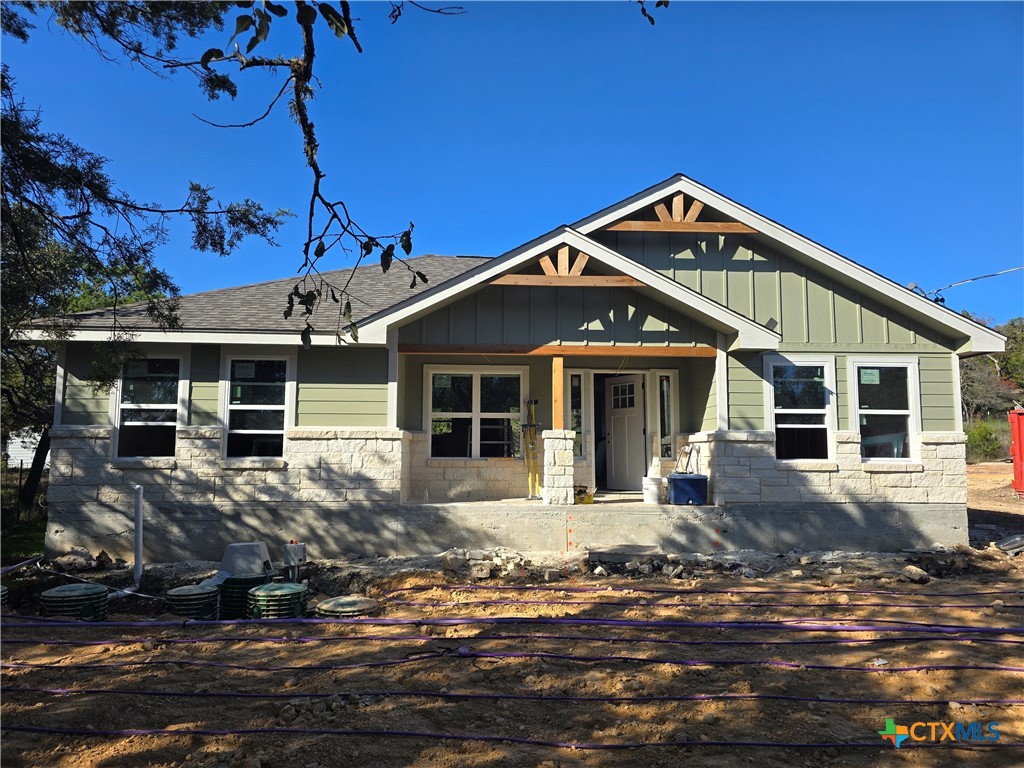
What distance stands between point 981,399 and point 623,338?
111 ft

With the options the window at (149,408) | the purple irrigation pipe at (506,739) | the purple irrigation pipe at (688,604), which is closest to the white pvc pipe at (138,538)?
the window at (149,408)

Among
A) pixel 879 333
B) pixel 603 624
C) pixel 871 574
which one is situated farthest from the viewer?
pixel 879 333

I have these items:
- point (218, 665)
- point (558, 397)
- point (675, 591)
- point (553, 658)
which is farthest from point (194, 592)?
point (558, 397)

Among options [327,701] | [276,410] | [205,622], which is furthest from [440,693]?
[276,410]

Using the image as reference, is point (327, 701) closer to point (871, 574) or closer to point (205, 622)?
point (205, 622)

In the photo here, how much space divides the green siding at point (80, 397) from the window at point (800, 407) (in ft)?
34.2

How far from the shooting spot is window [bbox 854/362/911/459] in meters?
10.9

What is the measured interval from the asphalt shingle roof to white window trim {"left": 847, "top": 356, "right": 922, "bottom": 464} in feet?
22.7

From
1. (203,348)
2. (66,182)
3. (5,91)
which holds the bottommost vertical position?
(203,348)

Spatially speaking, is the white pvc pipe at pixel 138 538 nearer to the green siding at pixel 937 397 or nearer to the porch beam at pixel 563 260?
the porch beam at pixel 563 260

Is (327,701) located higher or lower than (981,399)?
lower

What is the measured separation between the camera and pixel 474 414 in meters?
11.8

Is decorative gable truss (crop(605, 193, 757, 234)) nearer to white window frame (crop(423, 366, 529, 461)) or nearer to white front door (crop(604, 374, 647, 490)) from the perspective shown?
white front door (crop(604, 374, 647, 490))

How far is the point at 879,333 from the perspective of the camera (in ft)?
36.2
